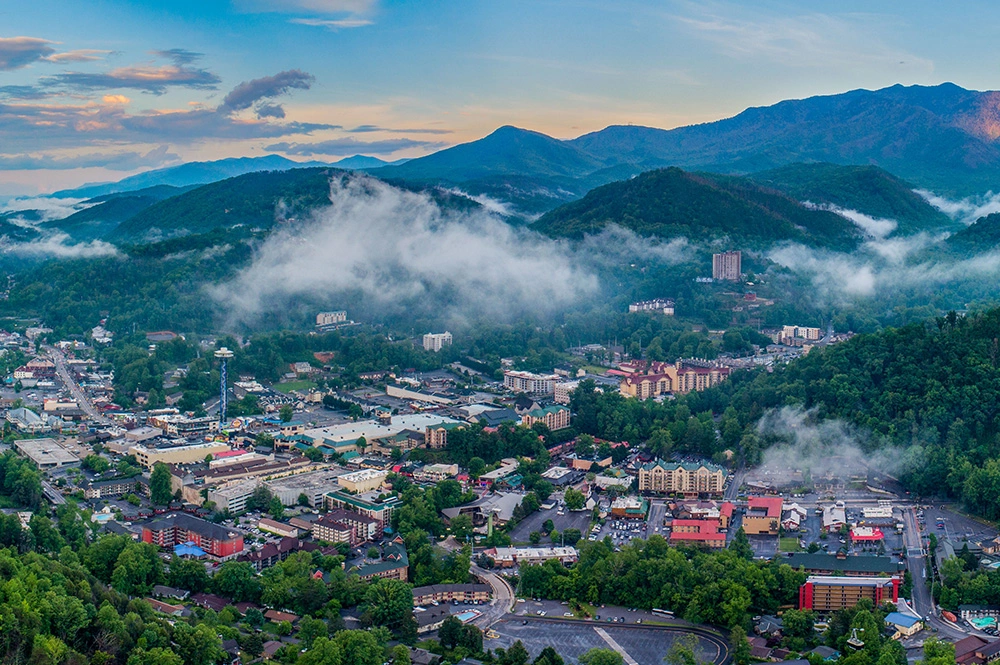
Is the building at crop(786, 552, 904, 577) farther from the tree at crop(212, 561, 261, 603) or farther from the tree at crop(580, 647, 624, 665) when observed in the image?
the tree at crop(212, 561, 261, 603)

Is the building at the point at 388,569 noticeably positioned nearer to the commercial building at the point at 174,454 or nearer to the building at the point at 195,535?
the building at the point at 195,535

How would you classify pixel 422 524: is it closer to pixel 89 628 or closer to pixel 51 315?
pixel 89 628

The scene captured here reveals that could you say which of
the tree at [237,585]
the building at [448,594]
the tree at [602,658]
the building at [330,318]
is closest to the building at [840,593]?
the tree at [602,658]

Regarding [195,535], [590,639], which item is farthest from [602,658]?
[195,535]

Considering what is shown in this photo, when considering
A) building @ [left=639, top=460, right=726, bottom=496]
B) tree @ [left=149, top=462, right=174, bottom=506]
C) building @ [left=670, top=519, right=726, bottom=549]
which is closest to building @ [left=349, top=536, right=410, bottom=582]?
building @ [left=670, top=519, right=726, bottom=549]

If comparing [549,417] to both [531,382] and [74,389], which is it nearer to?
[531,382]

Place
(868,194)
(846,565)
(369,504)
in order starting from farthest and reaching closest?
(868,194)
(369,504)
(846,565)
